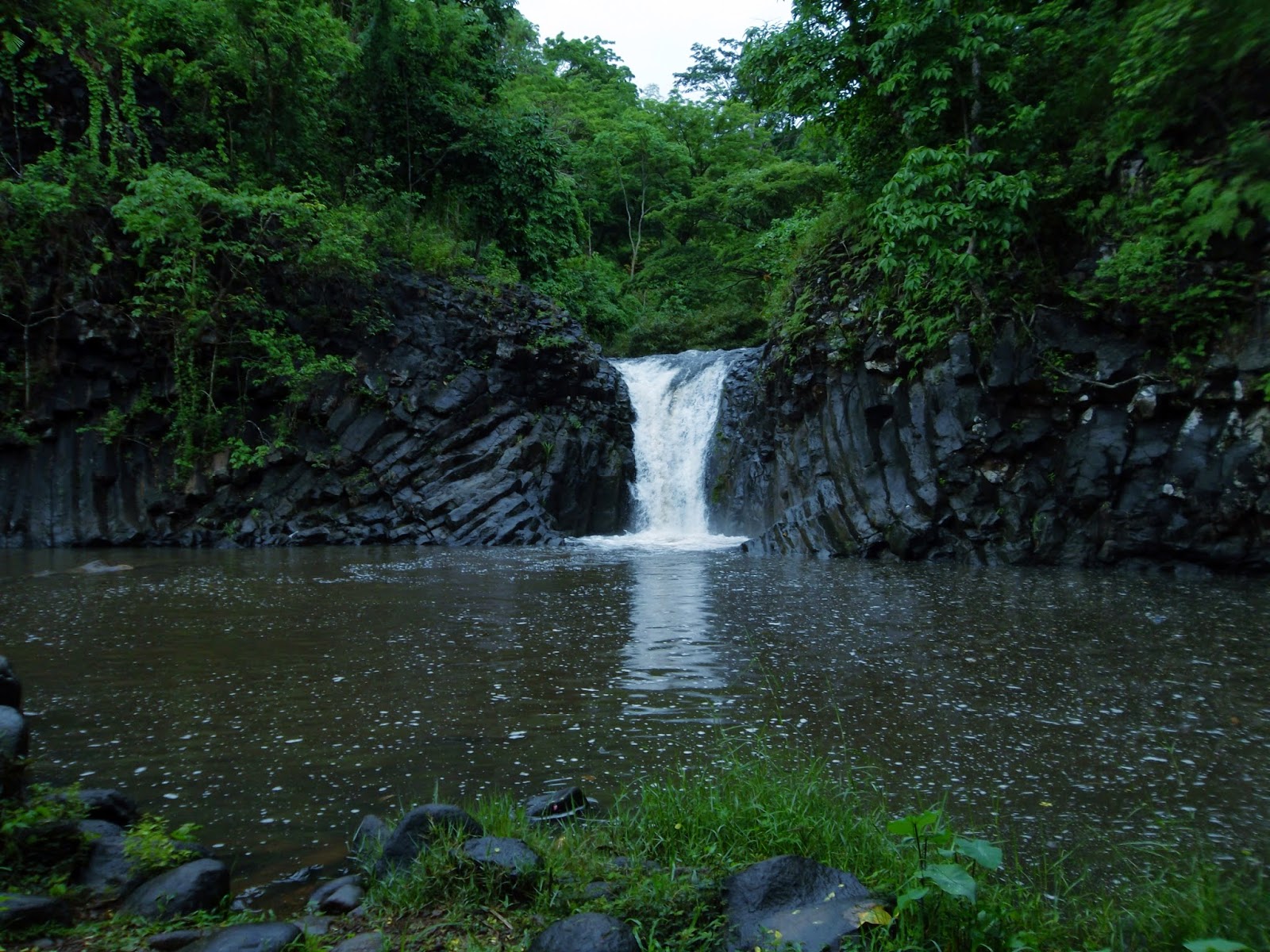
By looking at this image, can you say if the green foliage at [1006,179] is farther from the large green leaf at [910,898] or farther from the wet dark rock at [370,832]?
the wet dark rock at [370,832]

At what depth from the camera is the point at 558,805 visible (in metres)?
4.08

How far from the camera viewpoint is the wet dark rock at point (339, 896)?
3227 mm

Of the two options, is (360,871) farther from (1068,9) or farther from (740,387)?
(740,387)

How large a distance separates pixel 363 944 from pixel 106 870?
1345mm

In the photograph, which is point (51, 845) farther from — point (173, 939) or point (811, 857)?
point (811, 857)

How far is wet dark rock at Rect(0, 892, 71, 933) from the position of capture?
9.41 feet

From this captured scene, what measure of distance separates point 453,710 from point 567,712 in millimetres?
850

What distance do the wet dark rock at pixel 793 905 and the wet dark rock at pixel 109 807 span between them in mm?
3008

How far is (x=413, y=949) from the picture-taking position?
2885 millimetres

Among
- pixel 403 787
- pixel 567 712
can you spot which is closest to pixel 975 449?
pixel 567 712

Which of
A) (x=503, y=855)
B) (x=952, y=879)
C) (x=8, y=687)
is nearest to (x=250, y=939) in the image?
(x=503, y=855)

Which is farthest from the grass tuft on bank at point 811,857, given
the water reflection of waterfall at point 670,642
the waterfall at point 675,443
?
the waterfall at point 675,443

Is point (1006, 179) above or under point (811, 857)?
above

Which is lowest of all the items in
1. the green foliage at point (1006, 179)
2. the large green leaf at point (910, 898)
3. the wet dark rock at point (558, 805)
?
the wet dark rock at point (558, 805)
